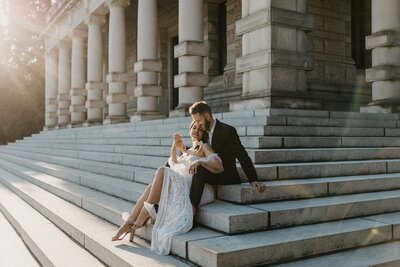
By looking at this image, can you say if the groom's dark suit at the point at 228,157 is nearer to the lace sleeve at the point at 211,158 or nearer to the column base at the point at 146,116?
the lace sleeve at the point at 211,158

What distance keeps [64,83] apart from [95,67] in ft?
21.5

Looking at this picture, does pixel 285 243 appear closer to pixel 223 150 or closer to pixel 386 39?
pixel 223 150

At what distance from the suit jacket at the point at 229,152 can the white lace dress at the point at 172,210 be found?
7.6 inches

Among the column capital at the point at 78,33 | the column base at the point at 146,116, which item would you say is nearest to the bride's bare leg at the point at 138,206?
the column base at the point at 146,116

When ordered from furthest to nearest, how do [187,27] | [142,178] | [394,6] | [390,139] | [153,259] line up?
[187,27] < [394,6] < [390,139] < [142,178] < [153,259]

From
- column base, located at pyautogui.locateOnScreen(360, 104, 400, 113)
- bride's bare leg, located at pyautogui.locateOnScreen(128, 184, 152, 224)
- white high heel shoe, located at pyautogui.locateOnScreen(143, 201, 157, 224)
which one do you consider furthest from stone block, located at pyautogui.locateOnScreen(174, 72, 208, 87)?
white high heel shoe, located at pyautogui.locateOnScreen(143, 201, 157, 224)

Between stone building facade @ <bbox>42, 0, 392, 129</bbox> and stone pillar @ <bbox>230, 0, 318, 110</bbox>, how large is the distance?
2 cm

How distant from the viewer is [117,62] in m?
16.6

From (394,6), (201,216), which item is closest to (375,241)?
(201,216)

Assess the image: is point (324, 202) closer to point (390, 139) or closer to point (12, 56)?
point (390, 139)

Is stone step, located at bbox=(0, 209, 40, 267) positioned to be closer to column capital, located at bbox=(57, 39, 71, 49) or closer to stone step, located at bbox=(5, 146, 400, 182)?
stone step, located at bbox=(5, 146, 400, 182)

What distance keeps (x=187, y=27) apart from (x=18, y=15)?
3268 cm

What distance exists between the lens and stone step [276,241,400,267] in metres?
3.95

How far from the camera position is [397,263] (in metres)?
4.13
